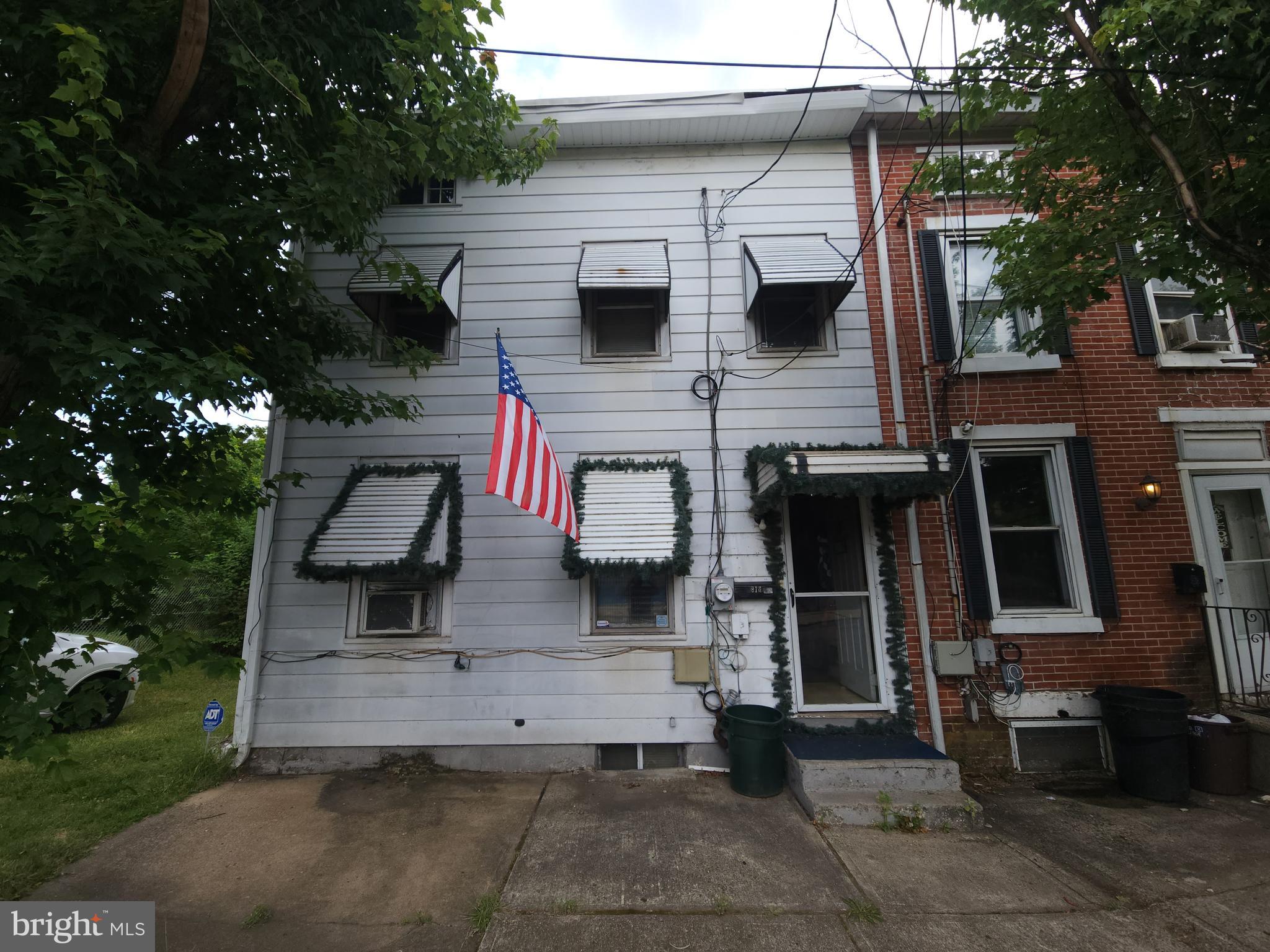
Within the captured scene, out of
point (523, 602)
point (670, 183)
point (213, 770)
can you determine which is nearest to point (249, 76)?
point (670, 183)

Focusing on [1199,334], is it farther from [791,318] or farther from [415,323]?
[415,323]

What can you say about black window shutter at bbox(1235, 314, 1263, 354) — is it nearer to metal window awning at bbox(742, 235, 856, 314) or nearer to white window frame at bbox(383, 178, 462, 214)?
metal window awning at bbox(742, 235, 856, 314)

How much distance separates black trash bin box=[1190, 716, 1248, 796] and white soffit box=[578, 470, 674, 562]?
5.00 meters

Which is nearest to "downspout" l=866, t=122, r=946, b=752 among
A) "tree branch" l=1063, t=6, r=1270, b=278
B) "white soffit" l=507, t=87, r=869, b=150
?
"white soffit" l=507, t=87, r=869, b=150

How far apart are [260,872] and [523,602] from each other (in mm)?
Result: 2682

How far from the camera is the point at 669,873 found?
3.47m

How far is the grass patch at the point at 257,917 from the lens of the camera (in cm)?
305

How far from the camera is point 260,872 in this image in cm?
357

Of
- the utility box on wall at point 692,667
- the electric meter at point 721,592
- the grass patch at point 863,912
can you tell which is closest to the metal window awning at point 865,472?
the electric meter at point 721,592

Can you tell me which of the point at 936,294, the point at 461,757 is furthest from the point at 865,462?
the point at 461,757

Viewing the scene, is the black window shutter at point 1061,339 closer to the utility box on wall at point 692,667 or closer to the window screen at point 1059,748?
the window screen at point 1059,748

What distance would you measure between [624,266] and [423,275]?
2.11m

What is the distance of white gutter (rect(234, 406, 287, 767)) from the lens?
521cm

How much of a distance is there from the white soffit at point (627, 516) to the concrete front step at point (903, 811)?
94.9 inches
